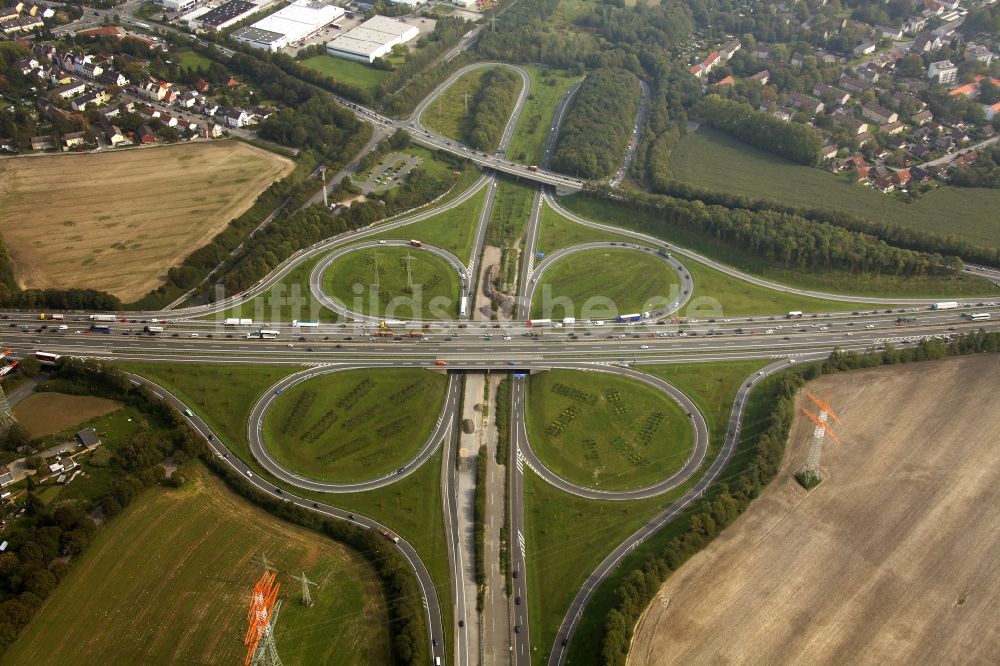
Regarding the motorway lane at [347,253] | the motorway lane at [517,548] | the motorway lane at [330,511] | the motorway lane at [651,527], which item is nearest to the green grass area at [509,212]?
the motorway lane at [347,253]

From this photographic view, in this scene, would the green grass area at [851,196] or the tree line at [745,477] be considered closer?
the tree line at [745,477]

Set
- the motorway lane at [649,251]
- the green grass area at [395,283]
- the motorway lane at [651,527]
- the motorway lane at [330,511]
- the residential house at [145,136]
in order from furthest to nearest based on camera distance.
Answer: the residential house at [145,136] → the motorway lane at [649,251] → the green grass area at [395,283] → the motorway lane at [330,511] → the motorway lane at [651,527]

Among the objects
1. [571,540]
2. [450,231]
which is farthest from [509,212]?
[571,540]

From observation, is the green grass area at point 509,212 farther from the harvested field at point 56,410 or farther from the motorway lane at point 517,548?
the harvested field at point 56,410

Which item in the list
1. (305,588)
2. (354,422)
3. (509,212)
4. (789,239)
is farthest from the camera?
(509,212)

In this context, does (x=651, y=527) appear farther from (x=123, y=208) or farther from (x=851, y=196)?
(x=123, y=208)

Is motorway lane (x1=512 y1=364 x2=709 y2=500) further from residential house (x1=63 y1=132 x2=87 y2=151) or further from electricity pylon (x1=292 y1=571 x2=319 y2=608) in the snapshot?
residential house (x1=63 y1=132 x2=87 y2=151)
